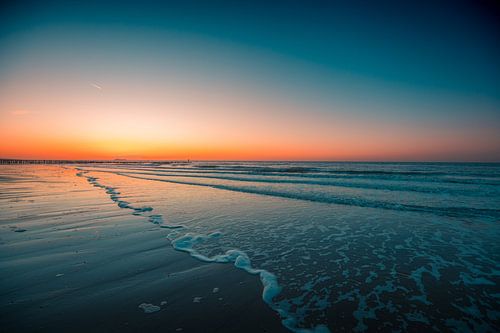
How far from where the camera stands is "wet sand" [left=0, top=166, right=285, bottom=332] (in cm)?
314

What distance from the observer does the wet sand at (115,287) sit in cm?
314

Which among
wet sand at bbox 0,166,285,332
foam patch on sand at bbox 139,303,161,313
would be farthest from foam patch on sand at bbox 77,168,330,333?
wet sand at bbox 0,166,285,332

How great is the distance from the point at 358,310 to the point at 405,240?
186 inches

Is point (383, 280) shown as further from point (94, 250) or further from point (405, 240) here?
point (94, 250)

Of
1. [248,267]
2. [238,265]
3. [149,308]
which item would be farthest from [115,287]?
[248,267]

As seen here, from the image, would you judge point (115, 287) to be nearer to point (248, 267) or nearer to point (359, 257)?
point (248, 267)

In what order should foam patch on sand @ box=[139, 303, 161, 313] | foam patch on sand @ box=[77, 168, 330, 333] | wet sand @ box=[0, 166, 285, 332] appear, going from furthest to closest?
foam patch on sand @ box=[139, 303, 161, 313], foam patch on sand @ box=[77, 168, 330, 333], wet sand @ box=[0, 166, 285, 332]

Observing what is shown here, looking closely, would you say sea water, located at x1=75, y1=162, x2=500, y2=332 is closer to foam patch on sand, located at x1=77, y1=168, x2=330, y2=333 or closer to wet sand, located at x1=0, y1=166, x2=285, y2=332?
foam patch on sand, located at x1=77, y1=168, x2=330, y2=333

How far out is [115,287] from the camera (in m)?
4.09

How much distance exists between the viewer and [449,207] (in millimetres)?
12078

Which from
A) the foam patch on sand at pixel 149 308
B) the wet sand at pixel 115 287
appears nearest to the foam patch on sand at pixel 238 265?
the foam patch on sand at pixel 149 308

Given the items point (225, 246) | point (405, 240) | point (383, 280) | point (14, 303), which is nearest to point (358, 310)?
point (383, 280)

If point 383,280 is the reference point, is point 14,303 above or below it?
above

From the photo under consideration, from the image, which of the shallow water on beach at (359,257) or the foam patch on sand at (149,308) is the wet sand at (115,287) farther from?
the shallow water on beach at (359,257)
